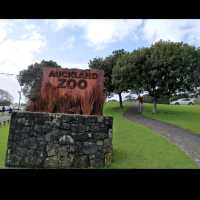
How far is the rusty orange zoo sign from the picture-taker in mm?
8398

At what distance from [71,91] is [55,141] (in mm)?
1570

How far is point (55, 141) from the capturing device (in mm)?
7707

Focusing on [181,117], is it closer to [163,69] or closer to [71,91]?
[163,69]

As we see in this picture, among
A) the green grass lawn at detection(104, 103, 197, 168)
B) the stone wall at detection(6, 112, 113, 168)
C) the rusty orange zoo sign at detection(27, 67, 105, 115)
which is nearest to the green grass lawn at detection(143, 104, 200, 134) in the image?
the green grass lawn at detection(104, 103, 197, 168)

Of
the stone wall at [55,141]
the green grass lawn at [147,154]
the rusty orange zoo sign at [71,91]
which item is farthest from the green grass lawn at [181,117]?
the stone wall at [55,141]

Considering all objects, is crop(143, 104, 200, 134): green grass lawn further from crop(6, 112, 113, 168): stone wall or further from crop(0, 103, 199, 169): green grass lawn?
crop(6, 112, 113, 168): stone wall

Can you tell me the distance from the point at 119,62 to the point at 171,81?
5.47m

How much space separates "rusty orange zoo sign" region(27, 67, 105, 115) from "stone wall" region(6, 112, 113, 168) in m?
0.66

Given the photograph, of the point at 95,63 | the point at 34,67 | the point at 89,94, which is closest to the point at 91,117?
the point at 89,94

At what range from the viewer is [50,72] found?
28.6ft

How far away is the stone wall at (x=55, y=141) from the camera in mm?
7707
